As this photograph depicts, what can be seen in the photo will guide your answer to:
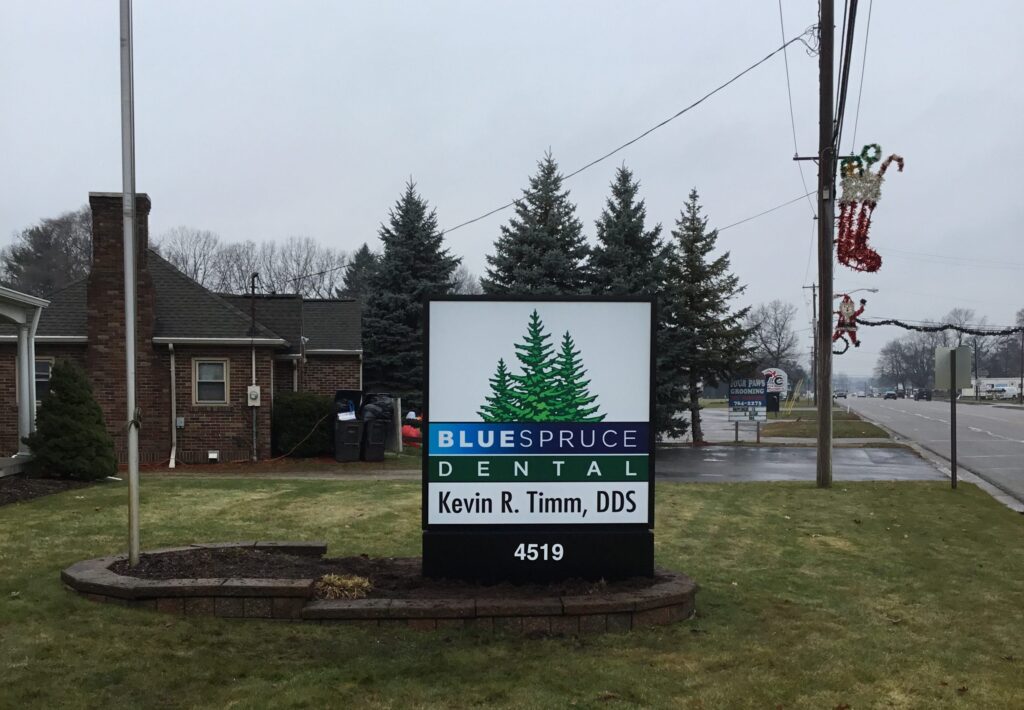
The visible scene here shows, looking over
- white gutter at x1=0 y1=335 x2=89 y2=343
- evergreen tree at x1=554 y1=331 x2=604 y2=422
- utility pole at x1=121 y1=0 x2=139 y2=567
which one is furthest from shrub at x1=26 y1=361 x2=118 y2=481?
evergreen tree at x1=554 y1=331 x2=604 y2=422

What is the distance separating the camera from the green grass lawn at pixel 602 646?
4195mm

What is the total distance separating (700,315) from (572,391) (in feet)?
80.8

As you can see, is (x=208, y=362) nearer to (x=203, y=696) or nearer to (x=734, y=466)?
(x=734, y=466)

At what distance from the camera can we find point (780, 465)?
19.9m

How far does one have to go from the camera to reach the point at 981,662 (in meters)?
4.96

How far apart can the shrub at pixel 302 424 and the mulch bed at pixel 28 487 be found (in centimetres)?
712

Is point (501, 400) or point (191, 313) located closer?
point (501, 400)

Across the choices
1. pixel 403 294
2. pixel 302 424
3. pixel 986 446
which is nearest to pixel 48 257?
pixel 403 294

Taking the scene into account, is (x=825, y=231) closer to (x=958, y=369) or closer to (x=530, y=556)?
(x=958, y=369)

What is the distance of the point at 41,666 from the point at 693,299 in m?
27.4

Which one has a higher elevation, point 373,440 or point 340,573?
point 340,573

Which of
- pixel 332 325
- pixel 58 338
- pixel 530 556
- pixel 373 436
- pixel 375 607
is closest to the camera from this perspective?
pixel 375 607

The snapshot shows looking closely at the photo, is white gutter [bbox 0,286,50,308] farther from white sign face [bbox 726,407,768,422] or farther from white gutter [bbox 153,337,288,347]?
white sign face [bbox 726,407,768,422]

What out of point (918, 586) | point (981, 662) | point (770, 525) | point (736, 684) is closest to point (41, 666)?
point (736, 684)
